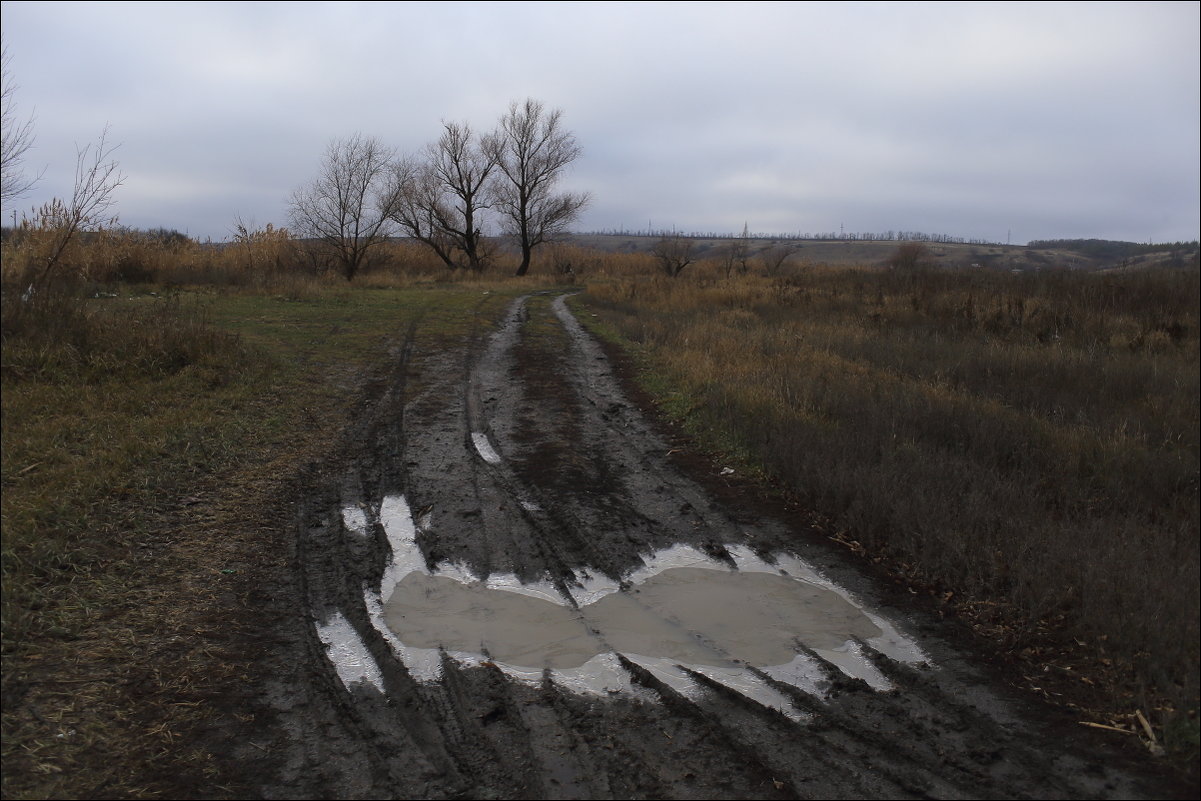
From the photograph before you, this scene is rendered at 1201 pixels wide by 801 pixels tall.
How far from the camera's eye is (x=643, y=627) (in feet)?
13.7

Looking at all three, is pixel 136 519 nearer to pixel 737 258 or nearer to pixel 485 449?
pixel 485 449

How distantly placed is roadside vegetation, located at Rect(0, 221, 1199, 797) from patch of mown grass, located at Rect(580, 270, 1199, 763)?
2 centimetres

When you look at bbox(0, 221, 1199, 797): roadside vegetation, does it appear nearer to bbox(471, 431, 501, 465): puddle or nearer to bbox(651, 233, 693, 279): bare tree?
bbox(471, 431, 501, 465): puddle

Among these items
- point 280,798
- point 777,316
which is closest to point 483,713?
point 280,798

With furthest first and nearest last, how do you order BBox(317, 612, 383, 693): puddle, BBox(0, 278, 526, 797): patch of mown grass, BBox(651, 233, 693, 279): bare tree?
BBox(651, 233, 693, 279): bare tree, BBox(317, 612, 383, 693): puddle, BBox(0, 278, 526, 797): patch of mown grass

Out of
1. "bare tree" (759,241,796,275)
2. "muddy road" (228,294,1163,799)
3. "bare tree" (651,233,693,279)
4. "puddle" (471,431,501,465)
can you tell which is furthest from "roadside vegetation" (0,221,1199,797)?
"bare tree" (651,233,693,279)

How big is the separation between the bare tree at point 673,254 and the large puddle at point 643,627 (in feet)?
107

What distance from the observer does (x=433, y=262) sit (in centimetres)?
4159

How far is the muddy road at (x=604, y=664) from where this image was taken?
9.52ft

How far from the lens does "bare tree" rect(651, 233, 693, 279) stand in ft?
122

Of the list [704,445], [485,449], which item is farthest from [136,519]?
[704,445]

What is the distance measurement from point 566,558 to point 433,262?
127 ft

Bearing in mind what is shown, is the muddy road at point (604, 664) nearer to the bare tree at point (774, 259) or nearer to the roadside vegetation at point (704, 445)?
the roadside vegetation at point (704, 445)

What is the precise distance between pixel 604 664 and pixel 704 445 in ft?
13.6
